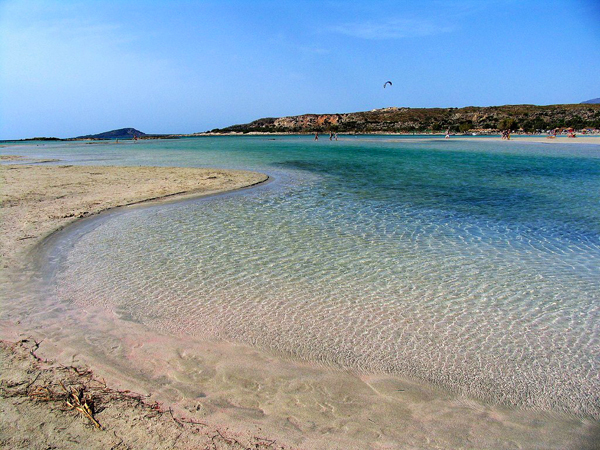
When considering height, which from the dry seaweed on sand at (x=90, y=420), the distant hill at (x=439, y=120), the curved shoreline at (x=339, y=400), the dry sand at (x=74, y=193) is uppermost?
the distant hill at (x=439, y=120)

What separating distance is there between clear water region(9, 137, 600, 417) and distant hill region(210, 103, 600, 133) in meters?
79.3

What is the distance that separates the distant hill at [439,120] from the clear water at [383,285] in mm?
79262

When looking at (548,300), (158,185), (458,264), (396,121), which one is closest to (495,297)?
(548,300)

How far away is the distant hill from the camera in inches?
3263

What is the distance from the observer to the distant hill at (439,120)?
8288 cm

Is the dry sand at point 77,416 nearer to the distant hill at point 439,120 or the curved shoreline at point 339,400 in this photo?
the curved shoreline at point 339,400

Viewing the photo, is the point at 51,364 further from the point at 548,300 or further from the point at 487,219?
the point at 487,219

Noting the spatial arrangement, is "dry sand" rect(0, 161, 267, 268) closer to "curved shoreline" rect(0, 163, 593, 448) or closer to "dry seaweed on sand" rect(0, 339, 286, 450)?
"dry seaweed on sand" rect(0, 339, 286, 450)

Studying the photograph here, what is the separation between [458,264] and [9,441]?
5.42 meters

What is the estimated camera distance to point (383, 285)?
16.6 feet

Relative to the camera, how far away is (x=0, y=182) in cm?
1461

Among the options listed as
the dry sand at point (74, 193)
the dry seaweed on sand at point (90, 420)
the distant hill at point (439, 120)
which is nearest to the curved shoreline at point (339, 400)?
the dry seaweed on sand at point (90, 420)

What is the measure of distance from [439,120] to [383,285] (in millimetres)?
117660

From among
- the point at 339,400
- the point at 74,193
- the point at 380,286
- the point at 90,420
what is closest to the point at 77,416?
the point at 90,420
